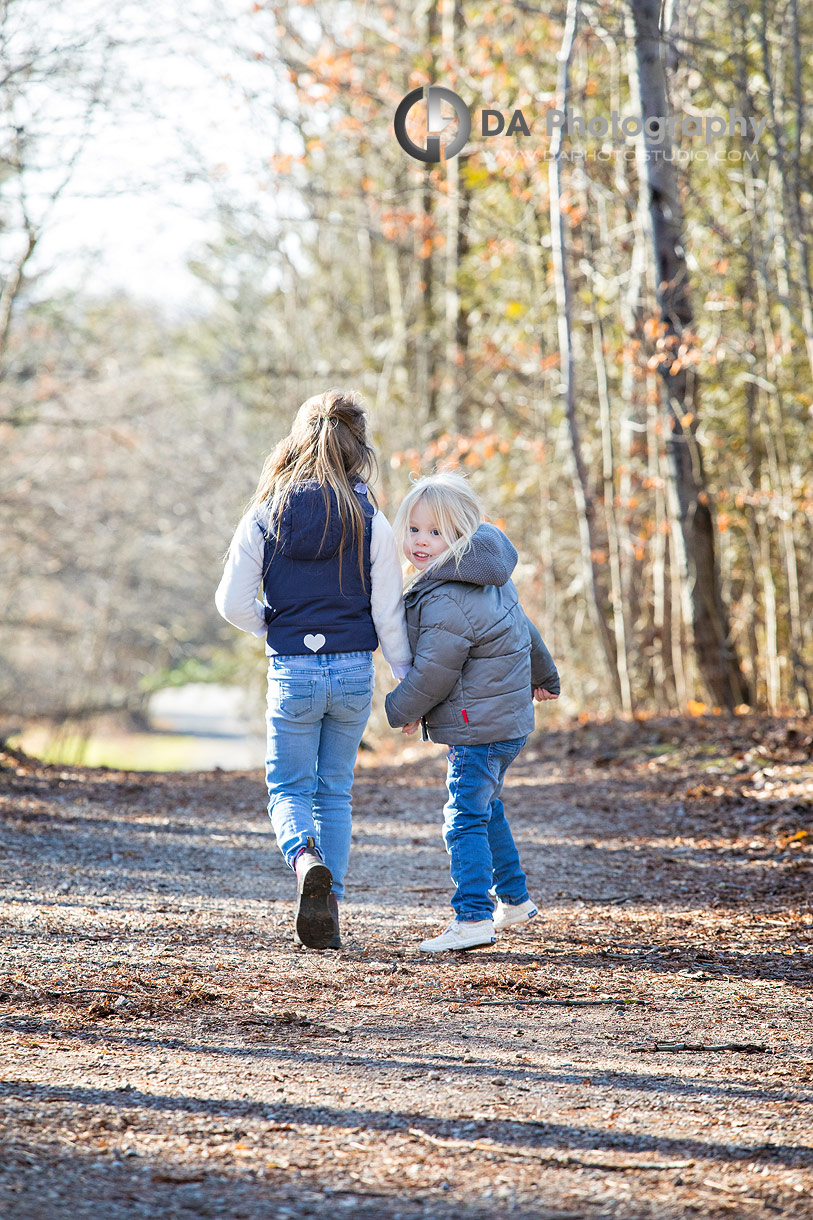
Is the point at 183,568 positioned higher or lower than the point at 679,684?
higher

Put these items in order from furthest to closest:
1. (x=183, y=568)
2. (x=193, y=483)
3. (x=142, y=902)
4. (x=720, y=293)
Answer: (x=183, y=568)
(x=193, y=483)
(x=720, y=293)
(x=142, y=902)

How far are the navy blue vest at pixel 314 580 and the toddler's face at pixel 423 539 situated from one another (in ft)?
0.52

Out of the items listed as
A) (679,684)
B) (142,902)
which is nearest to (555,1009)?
(142,902)

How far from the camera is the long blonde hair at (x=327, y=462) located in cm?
389

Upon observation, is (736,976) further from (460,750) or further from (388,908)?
(388,908)

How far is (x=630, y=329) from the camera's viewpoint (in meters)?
10.4

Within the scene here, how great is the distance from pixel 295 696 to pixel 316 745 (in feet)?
0.77

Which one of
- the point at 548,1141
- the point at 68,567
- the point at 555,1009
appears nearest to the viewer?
the point at 548,1141

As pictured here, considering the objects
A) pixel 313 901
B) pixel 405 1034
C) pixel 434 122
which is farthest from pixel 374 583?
pixel 434 122

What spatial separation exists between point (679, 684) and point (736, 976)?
25.0 feet

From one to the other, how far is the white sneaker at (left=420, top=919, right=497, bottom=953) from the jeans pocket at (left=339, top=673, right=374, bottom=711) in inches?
32.0

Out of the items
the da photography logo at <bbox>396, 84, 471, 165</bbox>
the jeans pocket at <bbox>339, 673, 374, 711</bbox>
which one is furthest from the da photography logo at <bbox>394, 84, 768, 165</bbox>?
the jeans pocket at <bbox>339, 673, 374, 711</bbox>

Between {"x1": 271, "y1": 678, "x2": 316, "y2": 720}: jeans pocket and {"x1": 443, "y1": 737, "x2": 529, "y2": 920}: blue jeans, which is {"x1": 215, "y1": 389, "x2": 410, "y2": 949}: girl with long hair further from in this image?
{"x1": 443, "y1": 737, "x2": 529, "y2": 920}: blue jeans

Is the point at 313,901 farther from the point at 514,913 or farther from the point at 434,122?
the point at 434,122
